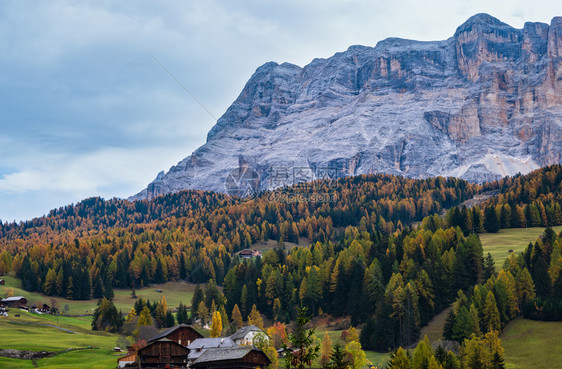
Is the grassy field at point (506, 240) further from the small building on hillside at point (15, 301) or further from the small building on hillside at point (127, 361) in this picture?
the small building on hillside at point (15, 301)

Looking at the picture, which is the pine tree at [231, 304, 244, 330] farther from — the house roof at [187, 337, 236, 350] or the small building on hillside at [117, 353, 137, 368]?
the small building on hillside at [117, 353, 137, 368]

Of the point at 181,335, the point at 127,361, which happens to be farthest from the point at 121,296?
the point at 127,361

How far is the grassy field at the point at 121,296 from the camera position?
153100mm

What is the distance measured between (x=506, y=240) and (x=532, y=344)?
235 feet

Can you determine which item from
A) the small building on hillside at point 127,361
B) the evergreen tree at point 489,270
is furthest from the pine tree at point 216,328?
the evergreen tree at point 489,270

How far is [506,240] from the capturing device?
15012 centimetres

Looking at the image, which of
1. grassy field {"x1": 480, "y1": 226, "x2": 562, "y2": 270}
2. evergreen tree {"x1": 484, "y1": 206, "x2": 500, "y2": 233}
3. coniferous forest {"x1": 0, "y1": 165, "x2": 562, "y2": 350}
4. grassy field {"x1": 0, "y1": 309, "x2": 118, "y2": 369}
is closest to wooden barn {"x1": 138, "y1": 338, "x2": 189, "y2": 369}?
grassy field {"x1": 0, "y1": 309, "x2": 118, "y2": 369}

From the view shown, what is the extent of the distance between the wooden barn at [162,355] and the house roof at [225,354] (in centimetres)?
551

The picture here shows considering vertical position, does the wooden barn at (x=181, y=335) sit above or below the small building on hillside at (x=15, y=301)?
below

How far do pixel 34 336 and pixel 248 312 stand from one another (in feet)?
185

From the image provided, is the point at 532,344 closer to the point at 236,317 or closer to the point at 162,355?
the point at 162,355

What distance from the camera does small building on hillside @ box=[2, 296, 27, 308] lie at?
138m

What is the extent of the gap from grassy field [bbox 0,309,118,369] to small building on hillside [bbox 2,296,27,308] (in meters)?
8.10

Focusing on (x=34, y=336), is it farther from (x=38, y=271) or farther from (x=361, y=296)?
(x=38, y=271)
